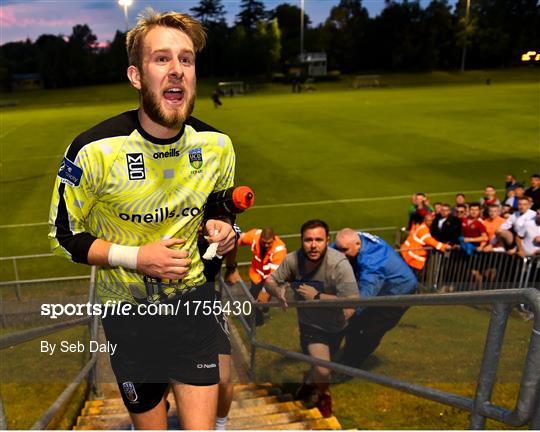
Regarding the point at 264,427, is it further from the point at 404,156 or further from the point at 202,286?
the point at 404,156

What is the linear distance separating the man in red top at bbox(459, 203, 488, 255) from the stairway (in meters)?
6.47

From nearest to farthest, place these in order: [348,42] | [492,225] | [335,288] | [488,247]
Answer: [335,288], [488,247], [492,225], [348,42]

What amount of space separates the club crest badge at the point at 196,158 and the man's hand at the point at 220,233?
1.05 ft

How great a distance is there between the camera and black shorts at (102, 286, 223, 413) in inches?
106

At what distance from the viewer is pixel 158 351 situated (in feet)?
8.93

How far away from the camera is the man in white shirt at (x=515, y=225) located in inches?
365

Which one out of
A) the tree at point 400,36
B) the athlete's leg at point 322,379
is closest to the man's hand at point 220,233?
the athlete's leg at point 322,379

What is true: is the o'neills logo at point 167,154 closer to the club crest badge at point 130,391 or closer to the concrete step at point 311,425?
the club crest badge at point 130,391

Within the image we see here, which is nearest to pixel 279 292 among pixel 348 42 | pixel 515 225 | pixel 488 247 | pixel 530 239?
pixel 530 239

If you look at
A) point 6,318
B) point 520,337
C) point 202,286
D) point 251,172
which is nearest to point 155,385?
point 202,286

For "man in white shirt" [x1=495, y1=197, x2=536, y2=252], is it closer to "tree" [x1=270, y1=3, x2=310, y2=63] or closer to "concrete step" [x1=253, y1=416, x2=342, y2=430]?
"concrete step" [x1=253, y1=416, x2=342, y2=430]

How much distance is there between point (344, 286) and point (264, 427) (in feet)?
5.00

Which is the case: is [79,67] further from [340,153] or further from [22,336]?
[22,336]

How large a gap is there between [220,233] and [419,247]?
331 inches
